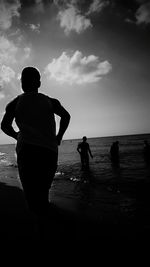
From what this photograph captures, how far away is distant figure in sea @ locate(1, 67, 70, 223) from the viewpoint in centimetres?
204

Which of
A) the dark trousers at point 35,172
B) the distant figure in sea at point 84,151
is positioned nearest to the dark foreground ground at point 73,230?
the dark trousers at point 35,172

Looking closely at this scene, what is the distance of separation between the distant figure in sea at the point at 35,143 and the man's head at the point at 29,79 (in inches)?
3.8

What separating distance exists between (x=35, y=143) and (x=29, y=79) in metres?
0.78

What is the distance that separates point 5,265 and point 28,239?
821 millimetres

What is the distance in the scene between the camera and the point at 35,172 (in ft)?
6.65

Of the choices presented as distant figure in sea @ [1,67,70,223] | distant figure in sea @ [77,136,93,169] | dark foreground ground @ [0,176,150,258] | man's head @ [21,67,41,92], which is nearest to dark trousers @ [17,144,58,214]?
distant figure in sea @ [1,67,70,223]

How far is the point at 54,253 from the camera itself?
245 cm

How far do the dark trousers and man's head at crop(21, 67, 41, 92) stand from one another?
704 mm

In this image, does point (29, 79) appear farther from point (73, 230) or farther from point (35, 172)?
point (73, 230)

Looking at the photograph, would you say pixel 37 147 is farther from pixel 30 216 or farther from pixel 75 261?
pixel 30 216

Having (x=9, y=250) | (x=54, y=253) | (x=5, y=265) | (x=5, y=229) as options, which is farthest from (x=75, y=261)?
(x=5, y=229)

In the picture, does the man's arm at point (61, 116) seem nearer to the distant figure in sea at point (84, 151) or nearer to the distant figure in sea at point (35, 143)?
the distant figure in sea at point (35, 143)

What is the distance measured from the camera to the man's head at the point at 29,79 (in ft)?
7.36

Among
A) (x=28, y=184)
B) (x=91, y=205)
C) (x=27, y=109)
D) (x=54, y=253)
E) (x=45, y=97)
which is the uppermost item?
(x=45, y=97)
